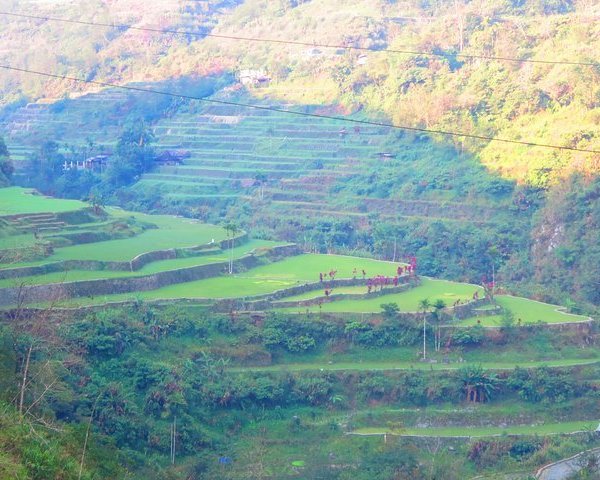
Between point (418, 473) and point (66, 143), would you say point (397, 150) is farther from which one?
point (418, 473)

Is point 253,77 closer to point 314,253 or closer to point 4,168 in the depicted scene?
point 4,168

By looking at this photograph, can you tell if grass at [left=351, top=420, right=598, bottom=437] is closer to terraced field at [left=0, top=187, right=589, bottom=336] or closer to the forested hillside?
terraced field at [left=0, top=187, right=589, bottom=336]

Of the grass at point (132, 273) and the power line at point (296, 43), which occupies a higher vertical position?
the power line at point (296, 43)

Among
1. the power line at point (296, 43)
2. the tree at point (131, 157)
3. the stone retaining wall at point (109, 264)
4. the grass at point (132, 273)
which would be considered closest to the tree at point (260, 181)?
the tree at point (131, 157)

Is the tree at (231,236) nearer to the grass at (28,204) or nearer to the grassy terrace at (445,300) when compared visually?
the grassy terrace at (445,300)

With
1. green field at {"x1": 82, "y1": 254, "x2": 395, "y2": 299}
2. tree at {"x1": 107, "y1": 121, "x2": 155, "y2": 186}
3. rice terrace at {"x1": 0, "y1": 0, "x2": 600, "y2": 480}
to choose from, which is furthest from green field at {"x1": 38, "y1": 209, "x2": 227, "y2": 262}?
tree at {"x1": 107, "y1": 121, "x2": 155, "y2": 186}

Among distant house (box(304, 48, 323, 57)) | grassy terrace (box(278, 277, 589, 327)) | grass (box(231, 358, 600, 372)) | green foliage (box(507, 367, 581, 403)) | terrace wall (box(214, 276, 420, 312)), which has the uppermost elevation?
distant house (box(304, 48, 323, 57))
